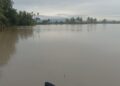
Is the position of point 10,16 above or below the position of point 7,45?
above

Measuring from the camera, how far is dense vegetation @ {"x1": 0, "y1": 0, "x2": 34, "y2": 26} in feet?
130

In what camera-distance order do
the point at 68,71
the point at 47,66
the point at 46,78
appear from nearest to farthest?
1. the point at 46,78
2. the point at 68,71
3. the point at 47,66

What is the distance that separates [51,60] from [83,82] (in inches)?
143

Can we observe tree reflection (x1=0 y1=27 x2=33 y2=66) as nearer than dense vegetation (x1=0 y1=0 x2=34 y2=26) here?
Yes

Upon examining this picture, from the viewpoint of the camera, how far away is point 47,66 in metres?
8.92

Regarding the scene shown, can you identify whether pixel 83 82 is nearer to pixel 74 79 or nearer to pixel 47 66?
pixel 74 79

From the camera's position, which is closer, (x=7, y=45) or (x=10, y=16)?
(x=7, y=45)

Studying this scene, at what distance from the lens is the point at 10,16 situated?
49375 mm

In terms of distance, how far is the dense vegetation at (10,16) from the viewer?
39.5 meters

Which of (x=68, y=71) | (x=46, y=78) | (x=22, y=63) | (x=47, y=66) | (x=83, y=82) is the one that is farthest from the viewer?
(x=22, y=63)

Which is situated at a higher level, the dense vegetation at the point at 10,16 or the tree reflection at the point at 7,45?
the dense vegetation at the point at 10,16

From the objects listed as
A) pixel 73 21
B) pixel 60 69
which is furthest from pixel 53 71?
pixel 73 21

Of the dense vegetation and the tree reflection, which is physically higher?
the dense vegetation

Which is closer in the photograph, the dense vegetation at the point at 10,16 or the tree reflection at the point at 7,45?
the tree reflection at the point at 7,45
